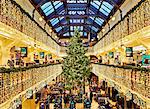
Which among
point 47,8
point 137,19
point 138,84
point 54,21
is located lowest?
point 138,84

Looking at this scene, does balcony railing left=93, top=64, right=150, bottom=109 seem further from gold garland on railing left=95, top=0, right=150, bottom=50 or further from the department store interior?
gold garland on railing left=95, top=0, right=150, bottom=50

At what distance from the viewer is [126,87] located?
1513 centimetres

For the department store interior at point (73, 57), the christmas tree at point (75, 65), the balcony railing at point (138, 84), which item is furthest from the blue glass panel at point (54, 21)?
the balcony railing at point (138, 84)

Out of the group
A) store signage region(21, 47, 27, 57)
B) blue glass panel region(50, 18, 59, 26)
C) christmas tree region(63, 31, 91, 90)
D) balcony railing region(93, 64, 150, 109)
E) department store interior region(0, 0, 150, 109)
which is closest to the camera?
balcony railing region(93, 64, 150, 109)

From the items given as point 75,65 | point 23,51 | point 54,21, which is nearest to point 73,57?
point 75,65

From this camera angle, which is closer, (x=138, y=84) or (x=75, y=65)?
(x=138, y=84)

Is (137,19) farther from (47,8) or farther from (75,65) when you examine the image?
(75,65)

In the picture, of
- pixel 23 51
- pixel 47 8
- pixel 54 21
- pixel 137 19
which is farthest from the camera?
pixel 54 21

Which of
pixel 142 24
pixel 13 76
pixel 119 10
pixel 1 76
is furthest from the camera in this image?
pixel 119 10

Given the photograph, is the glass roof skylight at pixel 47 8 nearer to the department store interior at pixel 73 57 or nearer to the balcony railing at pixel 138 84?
the department store interior at pixel 73 57

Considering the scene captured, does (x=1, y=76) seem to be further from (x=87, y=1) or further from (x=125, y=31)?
(x=87, y=1)

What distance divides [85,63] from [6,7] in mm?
22521

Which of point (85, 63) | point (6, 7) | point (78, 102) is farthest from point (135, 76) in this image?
point (85, 63)

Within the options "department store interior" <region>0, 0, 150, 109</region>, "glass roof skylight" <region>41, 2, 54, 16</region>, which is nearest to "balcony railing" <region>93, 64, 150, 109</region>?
"department store interior" <region>0, 0, 150, 109</region>
